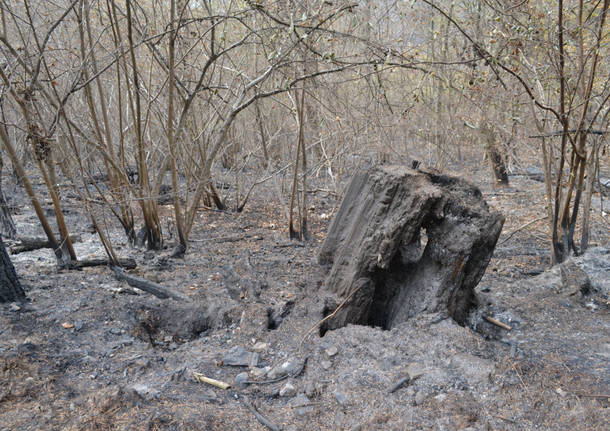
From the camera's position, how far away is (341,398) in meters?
3.06

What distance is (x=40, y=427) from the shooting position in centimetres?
282

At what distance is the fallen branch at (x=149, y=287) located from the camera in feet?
15.7

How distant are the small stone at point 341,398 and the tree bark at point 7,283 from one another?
2.97m

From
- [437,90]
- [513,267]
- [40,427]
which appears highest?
[437,90]

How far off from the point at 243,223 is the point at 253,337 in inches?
197

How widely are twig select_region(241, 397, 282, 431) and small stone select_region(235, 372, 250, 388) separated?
6.4 inches

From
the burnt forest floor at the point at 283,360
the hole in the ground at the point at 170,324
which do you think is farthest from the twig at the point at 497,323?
the hole in the ground at the point at 170,324

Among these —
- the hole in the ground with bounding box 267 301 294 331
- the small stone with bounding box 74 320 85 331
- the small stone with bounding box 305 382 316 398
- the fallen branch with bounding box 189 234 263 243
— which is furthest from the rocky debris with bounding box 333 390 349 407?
the fallen branch with bounding box 189 234 263 243

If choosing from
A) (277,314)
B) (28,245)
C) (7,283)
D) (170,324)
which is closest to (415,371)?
(277,314)

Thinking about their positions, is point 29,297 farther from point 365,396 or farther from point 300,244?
point 300,244

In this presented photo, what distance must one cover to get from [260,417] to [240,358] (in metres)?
0.69

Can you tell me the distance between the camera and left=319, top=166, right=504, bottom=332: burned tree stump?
11.7 feet

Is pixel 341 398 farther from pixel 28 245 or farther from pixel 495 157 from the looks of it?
pixel 495 157

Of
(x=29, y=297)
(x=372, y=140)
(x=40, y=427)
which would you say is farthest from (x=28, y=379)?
(x=372, y=140)
